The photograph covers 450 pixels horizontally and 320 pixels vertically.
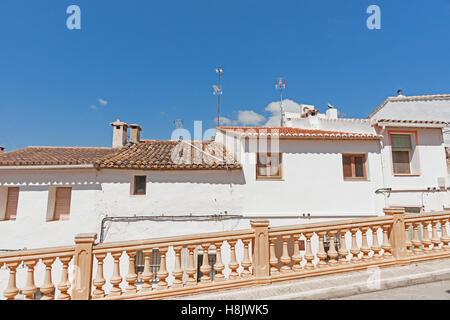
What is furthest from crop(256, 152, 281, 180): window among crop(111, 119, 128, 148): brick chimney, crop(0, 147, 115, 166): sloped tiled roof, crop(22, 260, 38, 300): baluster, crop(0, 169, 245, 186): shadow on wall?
crop(22, 260, 38, 300): baluster

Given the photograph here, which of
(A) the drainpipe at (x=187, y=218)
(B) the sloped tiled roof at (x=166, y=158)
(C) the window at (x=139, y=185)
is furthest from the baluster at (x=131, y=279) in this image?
(C) the window at (x=139, y=185)

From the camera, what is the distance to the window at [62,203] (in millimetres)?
9133

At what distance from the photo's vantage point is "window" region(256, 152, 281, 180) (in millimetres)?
9690

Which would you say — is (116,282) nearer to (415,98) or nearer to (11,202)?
(11,202)

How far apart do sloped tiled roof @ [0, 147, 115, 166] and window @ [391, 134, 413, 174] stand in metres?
12.8

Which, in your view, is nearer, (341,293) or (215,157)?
(341,293)

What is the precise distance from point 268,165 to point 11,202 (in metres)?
10.7

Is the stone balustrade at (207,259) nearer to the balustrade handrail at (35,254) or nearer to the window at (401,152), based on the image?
the balustrade handrail at (35,254)

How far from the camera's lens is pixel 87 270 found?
3.54 m

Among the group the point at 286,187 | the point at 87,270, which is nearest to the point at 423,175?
the point at 286,187
